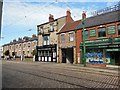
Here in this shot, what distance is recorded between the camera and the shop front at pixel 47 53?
38.8 metres

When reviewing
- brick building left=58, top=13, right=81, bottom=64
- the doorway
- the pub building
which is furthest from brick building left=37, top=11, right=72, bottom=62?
the pub building

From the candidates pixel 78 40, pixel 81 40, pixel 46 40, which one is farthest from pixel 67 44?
pixel 46 40

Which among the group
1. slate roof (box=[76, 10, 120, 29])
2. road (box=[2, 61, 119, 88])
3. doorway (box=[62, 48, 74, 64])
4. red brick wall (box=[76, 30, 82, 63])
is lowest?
road (box=[2, 61, 119, 88])

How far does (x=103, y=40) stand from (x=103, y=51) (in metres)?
1.66

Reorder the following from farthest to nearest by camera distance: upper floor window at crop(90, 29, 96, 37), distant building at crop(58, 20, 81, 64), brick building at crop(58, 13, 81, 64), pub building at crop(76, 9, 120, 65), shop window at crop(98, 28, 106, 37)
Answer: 1. brick building at crop(58, 13, 81, 64)
2. distant building at crop(58, 20, 81, 64)
3. upper floor window at crop(90, 29, 96, 37)
4. shop window at crop(98, 28, 106, 37)
5. pub building at crop(76, 9, 120, 65)

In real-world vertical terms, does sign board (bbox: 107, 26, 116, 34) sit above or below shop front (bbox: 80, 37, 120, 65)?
above

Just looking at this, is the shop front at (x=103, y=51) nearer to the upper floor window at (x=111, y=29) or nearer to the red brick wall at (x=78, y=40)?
the upper floor window at (x=111, y=29)

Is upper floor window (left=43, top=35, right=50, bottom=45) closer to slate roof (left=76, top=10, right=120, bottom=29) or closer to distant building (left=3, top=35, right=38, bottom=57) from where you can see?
distant building (left=3, top=35, right=38, bottom=57)

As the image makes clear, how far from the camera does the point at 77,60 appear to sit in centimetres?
3155

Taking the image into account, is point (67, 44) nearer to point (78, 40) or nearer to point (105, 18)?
point (78, 40)

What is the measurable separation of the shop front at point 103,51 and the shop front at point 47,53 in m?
10.6

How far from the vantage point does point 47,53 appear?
41438 mm

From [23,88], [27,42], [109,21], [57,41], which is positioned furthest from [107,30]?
[27,42]

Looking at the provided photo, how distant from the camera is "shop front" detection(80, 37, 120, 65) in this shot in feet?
82.0
